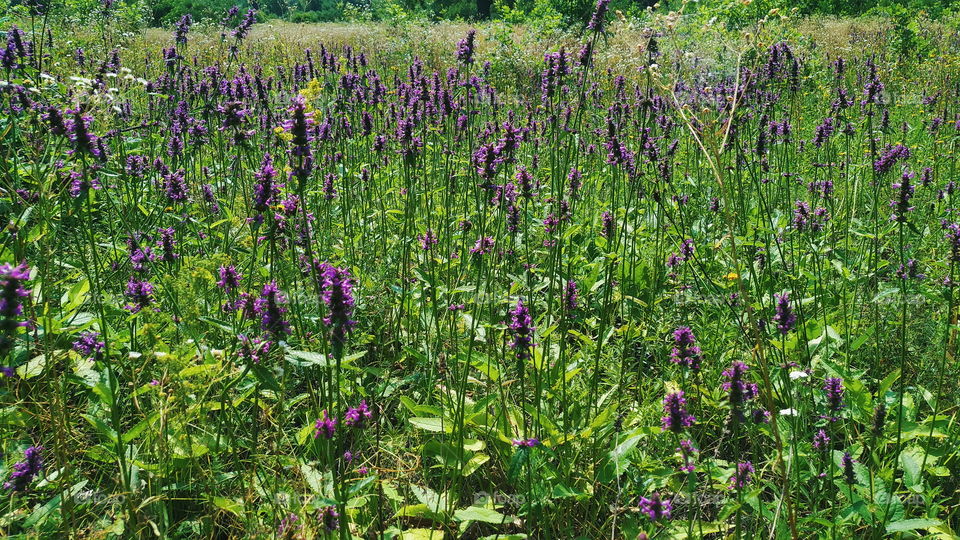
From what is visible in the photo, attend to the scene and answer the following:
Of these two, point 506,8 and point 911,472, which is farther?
point 506,8

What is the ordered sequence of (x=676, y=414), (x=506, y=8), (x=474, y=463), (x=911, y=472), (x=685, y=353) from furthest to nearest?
(x=506, y=8) < (x=474, y=463) < (x=685, y=353) < (x=911, y=472) < (x=676, y=414)

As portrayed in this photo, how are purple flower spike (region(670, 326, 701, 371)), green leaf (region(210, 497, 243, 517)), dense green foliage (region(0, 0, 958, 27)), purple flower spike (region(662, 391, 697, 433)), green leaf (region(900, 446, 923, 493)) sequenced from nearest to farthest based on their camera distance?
purple flower spike (region(662, 391, 697, 433)) < green leaf (region(210, 497, 243, 517)) < green leaf (region(900, 446, 923, 493)) < purple flower spike (region(670, 326, 701, 371)) < dense green foliage (region(0, 0, 958, 27))

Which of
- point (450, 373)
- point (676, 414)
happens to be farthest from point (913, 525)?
point (450, 373)

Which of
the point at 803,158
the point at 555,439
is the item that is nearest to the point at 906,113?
the point at 803,158

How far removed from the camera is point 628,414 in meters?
2.55

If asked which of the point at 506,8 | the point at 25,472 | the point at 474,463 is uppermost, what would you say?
the point at 506,8

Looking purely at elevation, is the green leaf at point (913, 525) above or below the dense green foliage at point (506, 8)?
below

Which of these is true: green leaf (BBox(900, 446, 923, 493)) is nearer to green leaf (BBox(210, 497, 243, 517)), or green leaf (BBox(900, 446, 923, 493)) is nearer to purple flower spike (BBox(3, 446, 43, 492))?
green leaf (BBox(210, 497, 243, 517))

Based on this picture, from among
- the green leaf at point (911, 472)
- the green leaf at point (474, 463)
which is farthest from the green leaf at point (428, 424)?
the green leaf at point (911, 472)

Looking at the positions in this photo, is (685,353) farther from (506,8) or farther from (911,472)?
(506,8)

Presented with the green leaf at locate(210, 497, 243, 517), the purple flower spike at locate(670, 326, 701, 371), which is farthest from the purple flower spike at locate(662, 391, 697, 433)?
the green leaf at locate(210, 497, 243, 517)

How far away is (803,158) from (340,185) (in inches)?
188

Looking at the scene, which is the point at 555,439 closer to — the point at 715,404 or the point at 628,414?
the point at 628,414

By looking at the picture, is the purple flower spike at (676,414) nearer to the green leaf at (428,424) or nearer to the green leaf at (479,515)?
the green leaf at (479,515)
